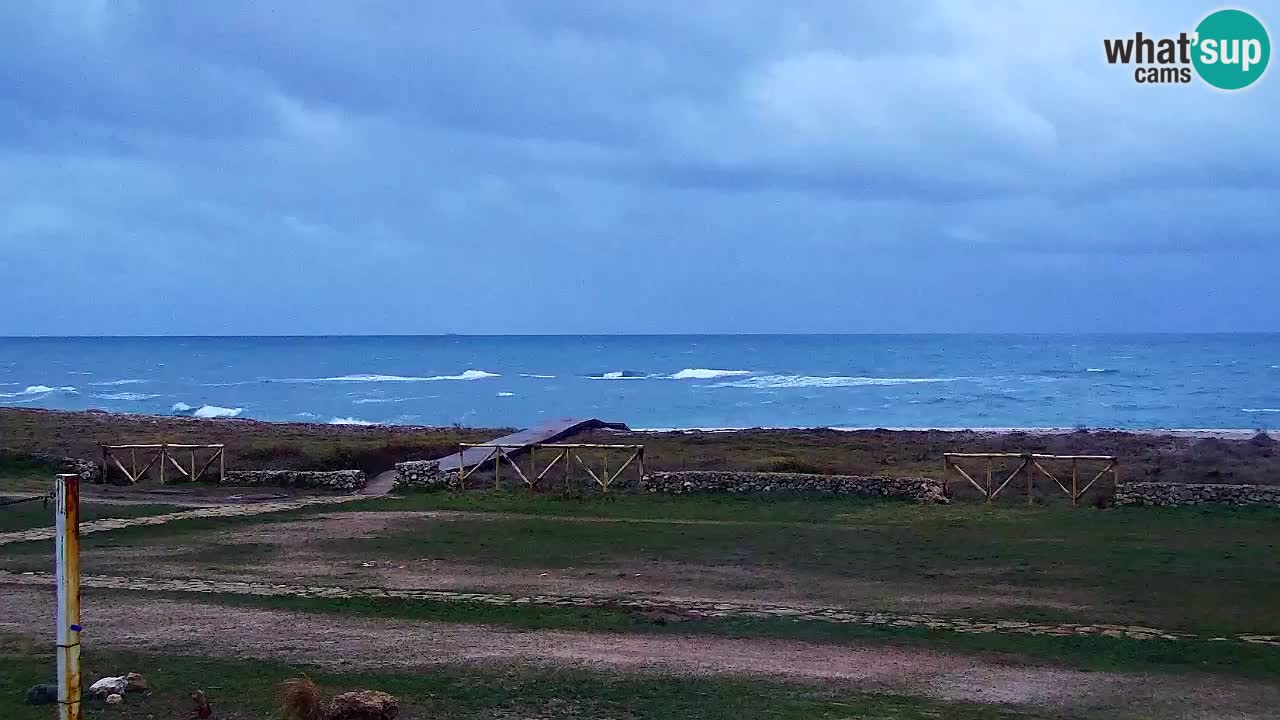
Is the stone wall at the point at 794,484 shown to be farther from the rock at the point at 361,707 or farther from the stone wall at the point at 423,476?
the rock at the point at 361,707

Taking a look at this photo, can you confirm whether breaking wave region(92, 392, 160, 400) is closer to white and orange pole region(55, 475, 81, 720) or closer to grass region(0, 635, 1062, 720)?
grass region(0, 635, 1062, 720)

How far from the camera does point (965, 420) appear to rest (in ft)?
200

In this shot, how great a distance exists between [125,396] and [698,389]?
136 ft

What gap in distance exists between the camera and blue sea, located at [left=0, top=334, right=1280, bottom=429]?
6444cm

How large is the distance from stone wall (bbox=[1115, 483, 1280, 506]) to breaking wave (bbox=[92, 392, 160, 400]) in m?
70.9

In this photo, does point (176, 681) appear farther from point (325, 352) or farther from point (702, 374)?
point (325, 352)

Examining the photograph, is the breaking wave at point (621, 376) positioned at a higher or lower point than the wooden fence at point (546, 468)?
higher

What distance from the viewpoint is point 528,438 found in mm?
31547

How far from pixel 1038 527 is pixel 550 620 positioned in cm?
1017

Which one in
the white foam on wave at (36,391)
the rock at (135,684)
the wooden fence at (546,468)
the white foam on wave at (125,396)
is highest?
the white foam on wave at (36,391)

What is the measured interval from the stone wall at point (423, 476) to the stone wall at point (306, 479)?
1109 millimetres

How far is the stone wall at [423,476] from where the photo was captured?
2425cm

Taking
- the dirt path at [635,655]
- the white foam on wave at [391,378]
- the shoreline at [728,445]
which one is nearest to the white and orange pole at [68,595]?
the dirt path at [635,655]

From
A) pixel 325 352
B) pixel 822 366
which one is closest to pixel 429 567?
pixel 822 366
